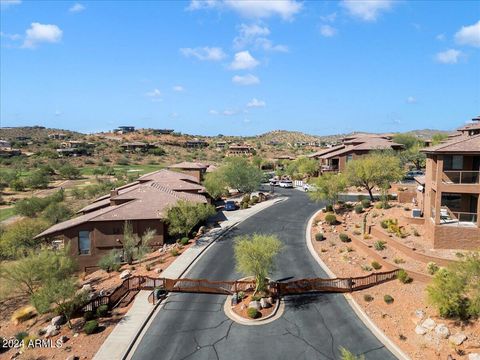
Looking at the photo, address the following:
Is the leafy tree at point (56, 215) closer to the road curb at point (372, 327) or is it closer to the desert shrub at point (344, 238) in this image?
the road curb at point (372, 327)

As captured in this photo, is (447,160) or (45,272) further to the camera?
(447,160)

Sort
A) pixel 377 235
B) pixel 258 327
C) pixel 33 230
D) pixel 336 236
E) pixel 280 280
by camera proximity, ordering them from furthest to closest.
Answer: pixel 33 230
pixel 336 236
pixel 377 235
pixel 280 280
pixel 258 327

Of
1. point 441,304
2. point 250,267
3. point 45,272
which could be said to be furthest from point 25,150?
point 441,304

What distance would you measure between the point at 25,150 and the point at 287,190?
115 metres

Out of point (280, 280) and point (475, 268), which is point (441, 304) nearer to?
point (475, 268)

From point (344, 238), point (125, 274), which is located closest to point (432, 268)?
point (344, 238)

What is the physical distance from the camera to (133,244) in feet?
104

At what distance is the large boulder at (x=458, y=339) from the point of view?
17859 millimetres

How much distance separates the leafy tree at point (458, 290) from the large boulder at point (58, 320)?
2289 cm

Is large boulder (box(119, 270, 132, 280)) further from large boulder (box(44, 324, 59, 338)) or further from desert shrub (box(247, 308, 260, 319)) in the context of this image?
desert shrub (box(247, 308, 260, 319))

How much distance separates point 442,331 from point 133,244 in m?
25.0

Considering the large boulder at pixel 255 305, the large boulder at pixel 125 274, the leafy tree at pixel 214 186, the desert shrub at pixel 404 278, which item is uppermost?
the leafy tree at pixel 214 186

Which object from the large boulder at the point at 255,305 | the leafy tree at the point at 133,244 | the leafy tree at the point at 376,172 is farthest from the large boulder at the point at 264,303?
the leafy tree at the point at 376,172

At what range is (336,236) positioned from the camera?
36.0 metres
